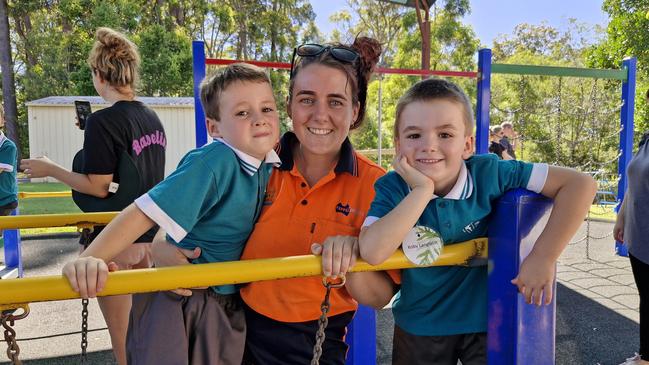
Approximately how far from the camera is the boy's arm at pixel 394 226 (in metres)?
1.17

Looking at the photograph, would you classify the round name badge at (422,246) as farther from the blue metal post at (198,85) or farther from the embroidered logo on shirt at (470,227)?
the blue metal post at (198,85)

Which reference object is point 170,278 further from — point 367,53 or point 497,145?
point 497,145

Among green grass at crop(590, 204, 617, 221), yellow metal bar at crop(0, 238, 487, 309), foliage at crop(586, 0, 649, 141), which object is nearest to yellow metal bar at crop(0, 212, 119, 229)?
yellow metal bar at crop(0, 238, 487, 309)

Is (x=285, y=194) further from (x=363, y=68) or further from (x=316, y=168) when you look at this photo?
(x=363, y=68)

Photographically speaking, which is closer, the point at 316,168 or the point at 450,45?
the point at 316,168

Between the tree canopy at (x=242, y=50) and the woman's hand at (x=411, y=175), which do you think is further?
the tree canopy at (x=242, y=50)

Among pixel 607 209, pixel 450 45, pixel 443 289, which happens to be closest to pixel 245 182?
pixel 443 289

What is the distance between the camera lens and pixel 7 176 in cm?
389

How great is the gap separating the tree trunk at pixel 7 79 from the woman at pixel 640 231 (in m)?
20.4

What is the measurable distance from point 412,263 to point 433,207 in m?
0.19

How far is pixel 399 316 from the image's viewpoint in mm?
1495

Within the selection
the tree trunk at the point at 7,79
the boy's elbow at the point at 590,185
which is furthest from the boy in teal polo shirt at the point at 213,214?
the tree trunk at the point at 7,79

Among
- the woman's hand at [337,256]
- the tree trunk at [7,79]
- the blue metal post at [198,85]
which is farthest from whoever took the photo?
the tree trunk at [7,79]

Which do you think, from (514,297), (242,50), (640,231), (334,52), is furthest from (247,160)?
(242,50)
